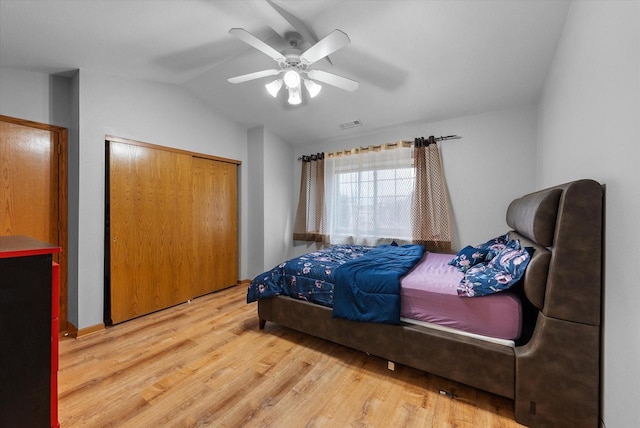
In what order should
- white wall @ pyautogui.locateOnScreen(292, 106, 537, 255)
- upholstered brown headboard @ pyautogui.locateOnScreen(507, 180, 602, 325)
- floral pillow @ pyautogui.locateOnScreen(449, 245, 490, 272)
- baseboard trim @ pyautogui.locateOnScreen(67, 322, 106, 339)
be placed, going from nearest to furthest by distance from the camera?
1. upholstered brown headboard @ pyautogui.locateOnScreen(507, 180, 602, 325)
2. floral pillow @ pyautogui.locateOnScreen(449, 245, 490, 272)
3. baseboard trim @ pyautogui.locateOnScreen(67, 322, 106, 339)
4. white wall @ pyautogui.locateOnScreen(292, 106, 537, 255)

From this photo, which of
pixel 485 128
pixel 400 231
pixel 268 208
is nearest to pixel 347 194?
pixel 400 231

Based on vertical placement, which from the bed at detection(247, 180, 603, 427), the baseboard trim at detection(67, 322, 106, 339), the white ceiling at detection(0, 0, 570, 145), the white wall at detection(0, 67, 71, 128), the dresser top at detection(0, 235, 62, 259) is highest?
the white ceiling at detection(0, 0, 570, 145)

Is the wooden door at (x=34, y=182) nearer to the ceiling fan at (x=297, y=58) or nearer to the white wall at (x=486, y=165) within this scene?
the ceiling fan at (x=297, y=58)

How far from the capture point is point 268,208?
3934 mm

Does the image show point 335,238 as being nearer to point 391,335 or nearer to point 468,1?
point 391,335

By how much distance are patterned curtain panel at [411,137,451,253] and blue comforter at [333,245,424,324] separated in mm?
1245

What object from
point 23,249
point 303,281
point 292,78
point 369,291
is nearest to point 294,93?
point 292,78

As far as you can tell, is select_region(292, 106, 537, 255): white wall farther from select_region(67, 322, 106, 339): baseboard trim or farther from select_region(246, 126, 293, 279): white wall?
select_region(67, 322, 106, 339): baseboard trim

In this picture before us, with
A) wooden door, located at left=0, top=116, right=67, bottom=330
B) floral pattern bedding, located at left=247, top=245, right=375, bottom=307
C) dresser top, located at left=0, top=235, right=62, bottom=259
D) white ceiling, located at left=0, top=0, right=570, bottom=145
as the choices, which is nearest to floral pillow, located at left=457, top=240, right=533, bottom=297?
floral pattern bedding, located at left=247, top=245, right=375, bottom=307

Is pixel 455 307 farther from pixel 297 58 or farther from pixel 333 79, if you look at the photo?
pixel 297 58

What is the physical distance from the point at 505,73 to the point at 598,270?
2.05 meters

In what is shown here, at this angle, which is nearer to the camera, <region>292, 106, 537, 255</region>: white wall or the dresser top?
the dresser top

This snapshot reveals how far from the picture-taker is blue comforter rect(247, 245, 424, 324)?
1.86 m

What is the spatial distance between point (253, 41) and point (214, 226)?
99.0 inches
